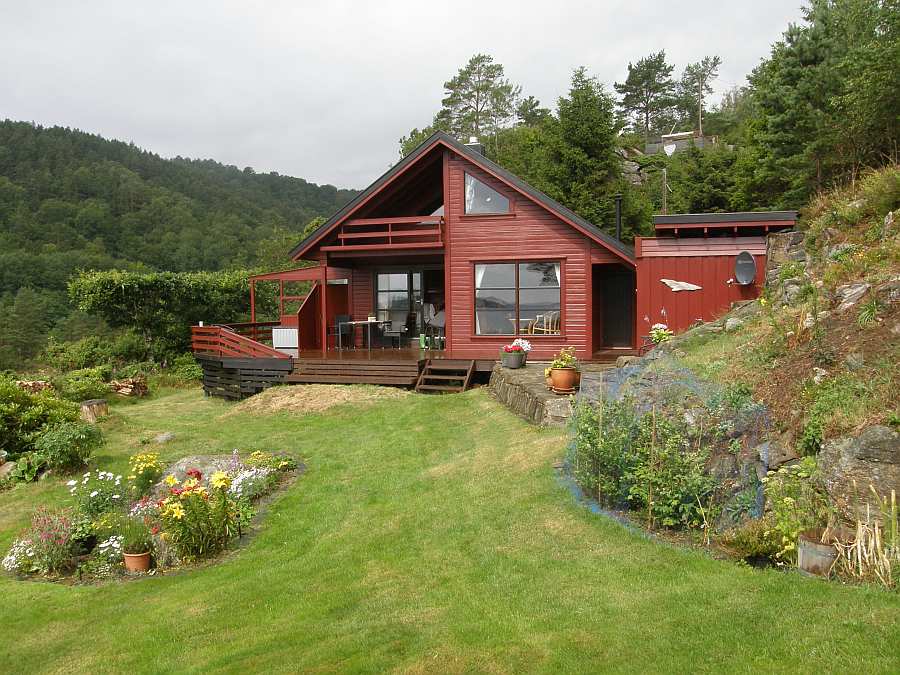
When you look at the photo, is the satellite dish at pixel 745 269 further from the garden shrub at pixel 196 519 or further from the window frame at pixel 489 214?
the garden shrub at pixel 196 519

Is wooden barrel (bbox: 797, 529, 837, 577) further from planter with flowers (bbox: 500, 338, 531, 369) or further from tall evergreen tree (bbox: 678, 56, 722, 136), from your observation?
tall evergreen tree (bbox: 678, 56, 722, 136)

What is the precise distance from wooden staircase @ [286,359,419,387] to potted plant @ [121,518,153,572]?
319 inches

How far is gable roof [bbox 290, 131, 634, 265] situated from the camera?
14305 mm

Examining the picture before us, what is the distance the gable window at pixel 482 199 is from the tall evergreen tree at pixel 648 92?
50.3 meters

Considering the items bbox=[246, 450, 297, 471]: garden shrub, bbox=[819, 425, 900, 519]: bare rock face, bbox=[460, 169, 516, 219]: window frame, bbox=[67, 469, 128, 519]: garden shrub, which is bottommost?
bbox=[67, 469, 128, 519]: garden shrub

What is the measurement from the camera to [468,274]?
15.5 metres

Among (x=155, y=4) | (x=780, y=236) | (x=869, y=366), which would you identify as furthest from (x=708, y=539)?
(x=155, y=4)

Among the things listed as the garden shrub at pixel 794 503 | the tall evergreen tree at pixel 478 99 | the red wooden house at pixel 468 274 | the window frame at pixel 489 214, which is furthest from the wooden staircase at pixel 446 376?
the tall evergreen tree at pixel 478 99

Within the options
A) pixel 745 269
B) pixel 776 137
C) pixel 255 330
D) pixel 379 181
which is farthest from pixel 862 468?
pixel 776 137

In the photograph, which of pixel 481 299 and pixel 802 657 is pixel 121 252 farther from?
pixel 802 657

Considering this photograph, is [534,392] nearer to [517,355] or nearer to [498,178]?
[517,355]

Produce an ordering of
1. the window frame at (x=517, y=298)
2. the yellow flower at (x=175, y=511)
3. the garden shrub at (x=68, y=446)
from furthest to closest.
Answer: the window frame at (x=517, y=298)
the garden shrub at (x=68, y=446)
the yellow flower at (x=175, y=511)

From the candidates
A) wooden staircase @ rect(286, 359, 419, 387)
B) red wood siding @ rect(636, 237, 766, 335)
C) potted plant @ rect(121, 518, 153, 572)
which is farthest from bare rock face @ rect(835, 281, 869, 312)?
wooden staircase @ rect(286, 359, 419, 387)

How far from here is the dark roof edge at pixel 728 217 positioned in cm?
1312
